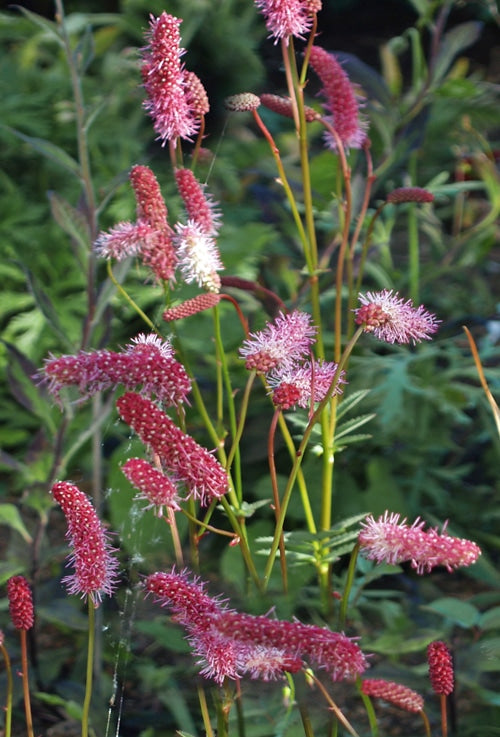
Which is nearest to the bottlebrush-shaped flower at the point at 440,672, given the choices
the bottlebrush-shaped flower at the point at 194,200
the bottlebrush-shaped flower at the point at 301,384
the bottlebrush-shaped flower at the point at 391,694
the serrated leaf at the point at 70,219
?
the bottlebrush-shaped flower at the point at 391,694

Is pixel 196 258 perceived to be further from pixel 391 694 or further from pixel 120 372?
pixel 391 694

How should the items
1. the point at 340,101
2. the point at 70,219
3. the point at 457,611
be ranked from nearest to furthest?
1. the point at 340,101
2. the point at 457,611
3. the point at 70,219

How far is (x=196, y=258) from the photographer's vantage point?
21.6 inches

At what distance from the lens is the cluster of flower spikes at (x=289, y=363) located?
50 cm

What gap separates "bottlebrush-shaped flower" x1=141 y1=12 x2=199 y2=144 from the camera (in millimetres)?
517

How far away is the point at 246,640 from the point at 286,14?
1.05ft

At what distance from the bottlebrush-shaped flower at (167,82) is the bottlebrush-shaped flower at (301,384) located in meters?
0.14

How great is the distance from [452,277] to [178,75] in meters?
1.44

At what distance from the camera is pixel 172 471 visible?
0.49 m

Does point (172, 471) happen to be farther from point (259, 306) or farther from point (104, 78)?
point (104, 78)

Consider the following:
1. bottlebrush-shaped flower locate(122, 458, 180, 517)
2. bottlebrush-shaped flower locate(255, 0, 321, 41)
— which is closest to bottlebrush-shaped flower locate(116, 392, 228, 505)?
bottlebrush-shaped flower locate(122, 458, 180, 517)

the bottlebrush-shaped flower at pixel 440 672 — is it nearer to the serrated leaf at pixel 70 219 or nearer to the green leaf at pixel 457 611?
the green leaf at pixel 457 611

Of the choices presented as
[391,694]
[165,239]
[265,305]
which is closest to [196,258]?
[165,239]

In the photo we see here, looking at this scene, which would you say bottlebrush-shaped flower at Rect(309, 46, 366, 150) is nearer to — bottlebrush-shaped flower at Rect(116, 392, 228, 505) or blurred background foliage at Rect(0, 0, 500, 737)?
blurred background foliage at Rect(0, 0, 500, 737)
